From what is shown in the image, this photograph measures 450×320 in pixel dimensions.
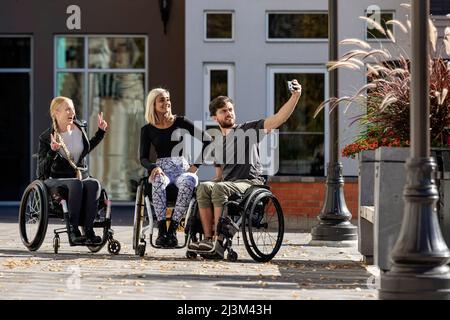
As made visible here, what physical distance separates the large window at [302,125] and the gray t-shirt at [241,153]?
10208 millimetres

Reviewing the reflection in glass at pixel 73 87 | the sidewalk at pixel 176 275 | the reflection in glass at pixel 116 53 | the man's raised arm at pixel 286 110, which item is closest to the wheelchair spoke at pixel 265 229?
the sidewalk at pixel 176 275

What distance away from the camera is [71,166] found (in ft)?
40.8

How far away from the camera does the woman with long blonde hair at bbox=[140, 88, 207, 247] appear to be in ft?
39.4

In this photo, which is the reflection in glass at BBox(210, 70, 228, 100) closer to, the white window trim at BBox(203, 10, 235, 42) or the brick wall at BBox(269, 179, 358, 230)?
the white window trim at BBox(203, 10, 235, 42)

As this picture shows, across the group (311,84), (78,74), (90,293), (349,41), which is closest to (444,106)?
(349,41)

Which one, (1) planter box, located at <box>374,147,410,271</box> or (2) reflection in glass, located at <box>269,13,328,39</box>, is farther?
(2) reflection in glass, located at <box>269,13,328,39</box>

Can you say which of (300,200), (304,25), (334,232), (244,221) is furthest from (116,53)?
(244,221)

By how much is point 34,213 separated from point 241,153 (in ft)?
6.96

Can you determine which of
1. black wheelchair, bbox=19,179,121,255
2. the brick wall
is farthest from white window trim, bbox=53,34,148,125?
black wheelchair, bbox=19,179,121,255

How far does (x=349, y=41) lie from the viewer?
439 inches

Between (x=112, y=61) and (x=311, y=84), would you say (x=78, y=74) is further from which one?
(x=311, y=84)

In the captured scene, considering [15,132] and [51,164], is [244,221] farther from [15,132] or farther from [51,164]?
[15,132]

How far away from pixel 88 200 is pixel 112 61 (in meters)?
10.9

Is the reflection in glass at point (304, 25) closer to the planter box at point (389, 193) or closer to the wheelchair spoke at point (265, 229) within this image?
the wheelchair spoke at point (265, 229)
